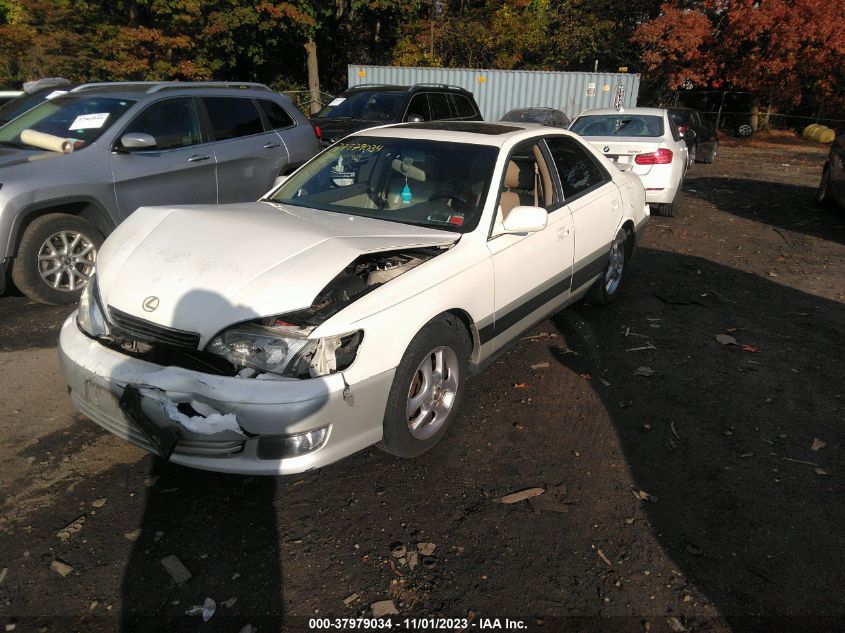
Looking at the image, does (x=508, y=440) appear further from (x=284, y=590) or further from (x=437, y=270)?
(x=284, y=590)

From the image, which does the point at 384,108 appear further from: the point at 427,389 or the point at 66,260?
the point at 427,389

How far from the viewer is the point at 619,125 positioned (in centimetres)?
1008

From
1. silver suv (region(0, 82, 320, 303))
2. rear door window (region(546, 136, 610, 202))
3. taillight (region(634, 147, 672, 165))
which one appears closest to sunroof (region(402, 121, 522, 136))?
rear door window (region(546, 136, 610, 202))

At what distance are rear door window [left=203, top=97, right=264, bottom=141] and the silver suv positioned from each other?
1 centimetres

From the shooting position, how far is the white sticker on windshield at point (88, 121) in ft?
A: 19.0

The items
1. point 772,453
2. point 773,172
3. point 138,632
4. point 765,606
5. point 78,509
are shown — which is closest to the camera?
point 138,632

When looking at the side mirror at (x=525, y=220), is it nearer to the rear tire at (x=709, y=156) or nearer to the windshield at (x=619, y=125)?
the windshield at (x=619, y=125)

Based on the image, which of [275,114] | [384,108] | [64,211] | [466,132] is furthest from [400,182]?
[384,108]

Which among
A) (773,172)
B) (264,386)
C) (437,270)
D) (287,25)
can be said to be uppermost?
(287,25)

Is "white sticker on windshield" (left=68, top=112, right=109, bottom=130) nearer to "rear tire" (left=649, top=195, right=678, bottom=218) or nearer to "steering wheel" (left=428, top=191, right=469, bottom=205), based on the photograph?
"steering wheel" (left=428, top=191, right=469, bottom=205)

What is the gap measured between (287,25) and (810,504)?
88.1ft

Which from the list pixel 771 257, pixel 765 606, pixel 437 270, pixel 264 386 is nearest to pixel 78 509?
pixel 264 386

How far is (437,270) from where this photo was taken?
3.27m

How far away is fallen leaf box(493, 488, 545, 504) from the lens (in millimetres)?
3096
